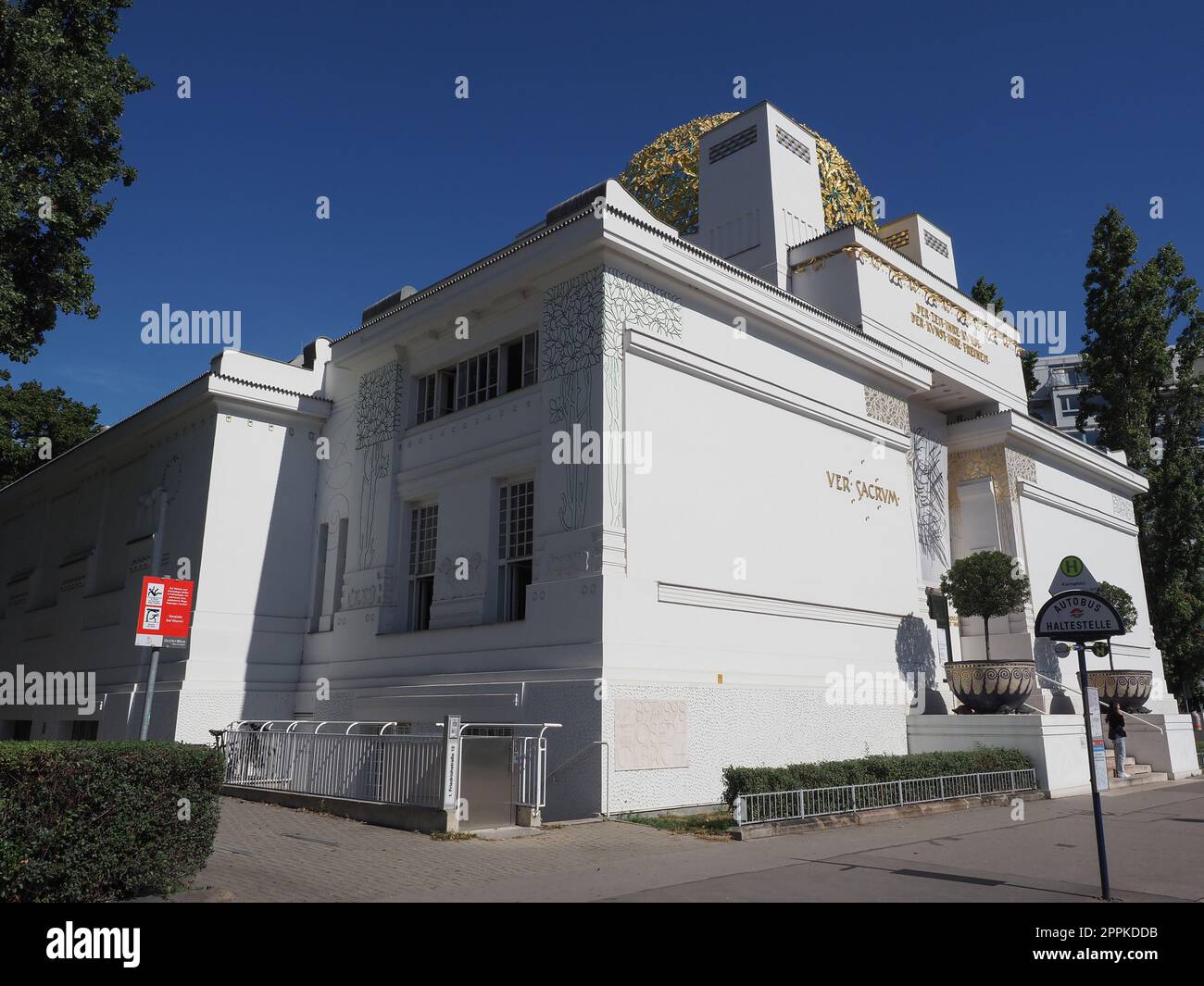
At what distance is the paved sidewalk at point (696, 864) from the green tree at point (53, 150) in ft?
31.4

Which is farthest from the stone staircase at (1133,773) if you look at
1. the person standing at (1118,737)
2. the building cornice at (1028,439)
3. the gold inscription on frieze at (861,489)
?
the building cornice at (1028,439)

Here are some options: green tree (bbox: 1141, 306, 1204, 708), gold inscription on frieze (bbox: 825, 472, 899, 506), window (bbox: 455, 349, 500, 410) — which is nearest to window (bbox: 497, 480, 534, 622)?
window (bbox: 455, 349, 500, 410)

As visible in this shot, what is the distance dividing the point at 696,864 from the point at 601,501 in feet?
19.4

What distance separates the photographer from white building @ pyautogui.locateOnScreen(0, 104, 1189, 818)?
14086mm

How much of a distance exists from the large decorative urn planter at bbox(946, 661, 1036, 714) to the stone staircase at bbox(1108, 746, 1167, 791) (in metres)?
2.74

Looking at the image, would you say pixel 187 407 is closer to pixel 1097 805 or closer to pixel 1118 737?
pixel 1097 805

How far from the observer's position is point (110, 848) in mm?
6914

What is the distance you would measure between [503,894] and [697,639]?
740 cm

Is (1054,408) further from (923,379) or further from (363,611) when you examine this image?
(363,611)

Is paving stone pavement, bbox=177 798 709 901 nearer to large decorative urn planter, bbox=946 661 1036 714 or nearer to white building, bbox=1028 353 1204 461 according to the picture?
large decorative urn planter, bbox=946 661 1036 714

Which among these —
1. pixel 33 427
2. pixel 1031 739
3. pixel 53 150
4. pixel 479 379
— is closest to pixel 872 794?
pixel 1031 739

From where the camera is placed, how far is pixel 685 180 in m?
25.0

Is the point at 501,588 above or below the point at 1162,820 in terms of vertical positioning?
above

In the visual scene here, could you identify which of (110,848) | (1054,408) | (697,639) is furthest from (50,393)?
(1054,408)
